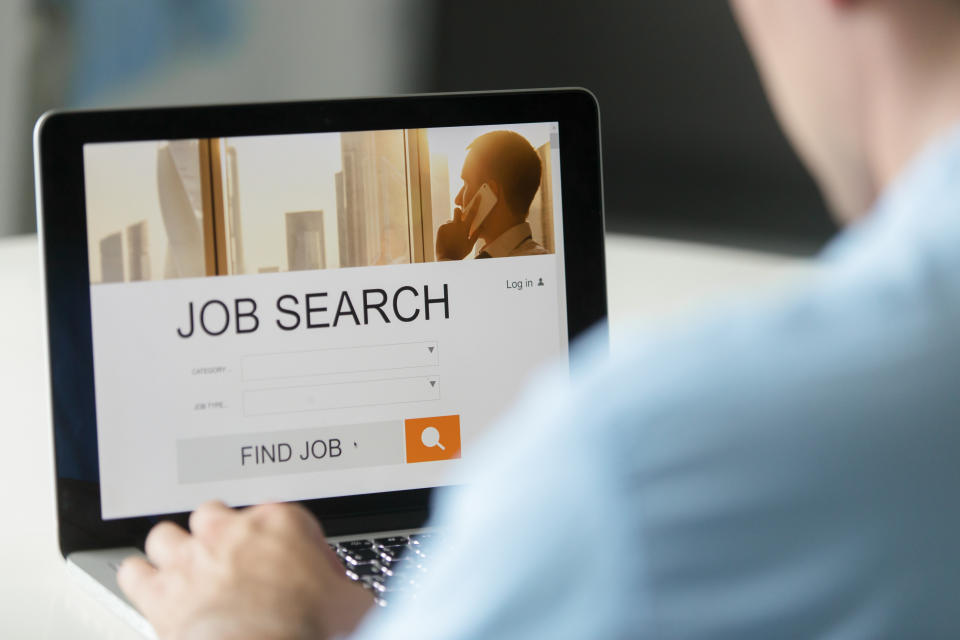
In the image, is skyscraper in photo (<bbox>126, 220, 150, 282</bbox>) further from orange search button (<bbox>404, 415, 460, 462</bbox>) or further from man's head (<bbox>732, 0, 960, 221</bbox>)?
man's head (<bbox>732, 0, 960, 221</bbox>)

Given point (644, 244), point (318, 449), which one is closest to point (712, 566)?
point (318, 449)

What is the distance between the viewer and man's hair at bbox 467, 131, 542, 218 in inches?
31.6

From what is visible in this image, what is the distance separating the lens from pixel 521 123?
81cm

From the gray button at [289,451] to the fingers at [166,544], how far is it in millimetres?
177

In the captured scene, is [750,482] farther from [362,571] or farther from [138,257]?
[138,257]

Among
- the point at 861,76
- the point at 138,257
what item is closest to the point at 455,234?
the point at 138,257

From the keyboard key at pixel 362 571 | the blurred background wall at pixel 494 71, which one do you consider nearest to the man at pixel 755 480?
the keyboard key at pixel 362 571

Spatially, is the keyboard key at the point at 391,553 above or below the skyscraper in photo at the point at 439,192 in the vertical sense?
below

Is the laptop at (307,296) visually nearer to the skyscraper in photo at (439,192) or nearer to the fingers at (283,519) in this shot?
the skyscraper in photo at (439,192)

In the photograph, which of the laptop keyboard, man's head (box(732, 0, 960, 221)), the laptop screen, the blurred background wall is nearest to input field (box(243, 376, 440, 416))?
the laptop screen

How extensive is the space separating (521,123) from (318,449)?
0.29 m

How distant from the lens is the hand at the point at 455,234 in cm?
80

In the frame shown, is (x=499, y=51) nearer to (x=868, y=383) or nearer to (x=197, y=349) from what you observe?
(x=197, y=349)

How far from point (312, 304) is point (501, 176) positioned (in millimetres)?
174
